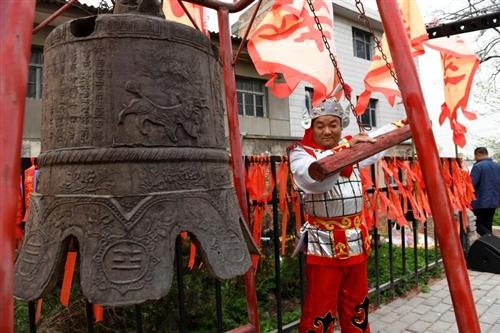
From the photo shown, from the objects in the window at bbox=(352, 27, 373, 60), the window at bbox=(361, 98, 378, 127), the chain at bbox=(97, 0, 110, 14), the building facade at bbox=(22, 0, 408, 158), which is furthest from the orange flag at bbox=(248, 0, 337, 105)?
the window at bbox=(352, 27, 373, 60)

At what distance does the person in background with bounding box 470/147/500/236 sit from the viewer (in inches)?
262

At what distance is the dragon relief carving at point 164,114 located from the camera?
1.39m

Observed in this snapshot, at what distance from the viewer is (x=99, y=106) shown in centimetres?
140

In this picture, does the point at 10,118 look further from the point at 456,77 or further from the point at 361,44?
the point at 361,44

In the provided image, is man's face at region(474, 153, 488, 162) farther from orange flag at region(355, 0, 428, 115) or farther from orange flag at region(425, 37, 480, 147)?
orange flag at region(355, 0, 428, 115)

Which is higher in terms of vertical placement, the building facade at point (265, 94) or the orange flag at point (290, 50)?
the building facade at point (265, 94)

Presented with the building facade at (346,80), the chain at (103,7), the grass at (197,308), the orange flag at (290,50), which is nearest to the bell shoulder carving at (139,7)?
the chain at (103,7)

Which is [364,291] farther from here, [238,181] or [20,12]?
[20,12]

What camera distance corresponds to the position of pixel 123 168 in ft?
4.46

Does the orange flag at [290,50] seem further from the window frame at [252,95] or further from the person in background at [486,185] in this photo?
the window frame at [252,95]

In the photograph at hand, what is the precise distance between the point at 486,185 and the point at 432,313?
4.02 meters

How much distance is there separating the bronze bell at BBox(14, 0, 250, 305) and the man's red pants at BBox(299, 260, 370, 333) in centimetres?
110

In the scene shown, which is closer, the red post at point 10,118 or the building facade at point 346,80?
the red post at point 10,118

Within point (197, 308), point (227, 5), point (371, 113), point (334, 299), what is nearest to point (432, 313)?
point (334, 299)
